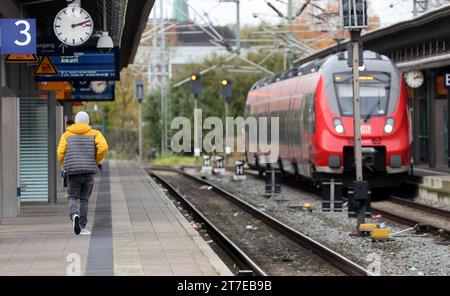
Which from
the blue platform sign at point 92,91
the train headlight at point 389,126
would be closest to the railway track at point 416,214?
the train headlight at point 389,126

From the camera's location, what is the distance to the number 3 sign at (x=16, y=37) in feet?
53.4

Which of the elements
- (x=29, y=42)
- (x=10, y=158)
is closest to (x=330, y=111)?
(x=10, y=158)

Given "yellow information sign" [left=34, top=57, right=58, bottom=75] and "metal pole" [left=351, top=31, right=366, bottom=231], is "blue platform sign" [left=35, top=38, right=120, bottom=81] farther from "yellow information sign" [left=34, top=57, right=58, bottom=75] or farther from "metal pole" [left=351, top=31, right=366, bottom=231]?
"metal pole" [left=351, top=31, right=366, bottom=231]

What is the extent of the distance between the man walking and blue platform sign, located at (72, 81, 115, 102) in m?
18.3

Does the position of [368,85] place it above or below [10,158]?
above

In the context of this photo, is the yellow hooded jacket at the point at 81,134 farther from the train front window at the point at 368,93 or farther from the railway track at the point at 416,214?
the train front window at the point at 368,93

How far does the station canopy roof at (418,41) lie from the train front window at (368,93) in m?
3.33

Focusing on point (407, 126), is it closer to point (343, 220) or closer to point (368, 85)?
point (368, 85)

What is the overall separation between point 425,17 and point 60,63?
11.6 meters

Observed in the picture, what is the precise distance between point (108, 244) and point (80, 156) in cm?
155

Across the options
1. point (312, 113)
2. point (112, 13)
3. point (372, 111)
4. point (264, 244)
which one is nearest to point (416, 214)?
point (372, 111)

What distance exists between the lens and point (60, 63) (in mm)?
23297

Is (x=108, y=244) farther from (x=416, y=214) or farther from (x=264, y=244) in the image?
(x=416, y=214)

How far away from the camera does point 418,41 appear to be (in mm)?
34312
